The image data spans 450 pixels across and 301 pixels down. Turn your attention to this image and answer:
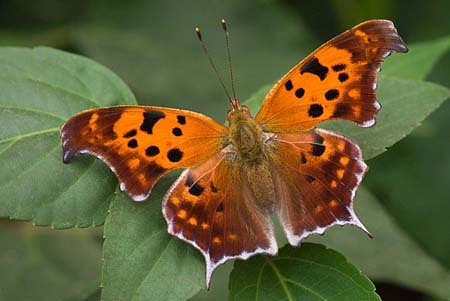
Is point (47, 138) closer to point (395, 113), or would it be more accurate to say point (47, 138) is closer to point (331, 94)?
point (331, 94)

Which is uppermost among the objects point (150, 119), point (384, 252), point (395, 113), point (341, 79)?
point (341, 79)

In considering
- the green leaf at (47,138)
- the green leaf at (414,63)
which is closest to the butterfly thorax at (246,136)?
the green leaf at (47,138)

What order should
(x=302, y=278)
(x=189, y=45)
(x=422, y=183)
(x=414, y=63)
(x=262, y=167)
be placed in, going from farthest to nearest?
1. (x=189, y=45)
2. (x=422, y=183)
3. (x=414, y=63)
4. (x=262, y=167)
5. (x=302, y=278)

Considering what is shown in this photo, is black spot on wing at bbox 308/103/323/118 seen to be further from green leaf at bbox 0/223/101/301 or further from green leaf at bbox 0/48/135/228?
green leaf at bbox 0/223/101/301

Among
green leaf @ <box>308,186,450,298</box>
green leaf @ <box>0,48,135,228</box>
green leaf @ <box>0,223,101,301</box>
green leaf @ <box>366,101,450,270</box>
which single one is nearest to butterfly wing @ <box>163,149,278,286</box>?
green leaf @ <box>0,48,135,228</box>

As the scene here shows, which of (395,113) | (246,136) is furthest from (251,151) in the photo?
(395,113)

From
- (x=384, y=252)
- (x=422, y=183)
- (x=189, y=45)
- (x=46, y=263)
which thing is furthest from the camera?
(x=189, y=45)

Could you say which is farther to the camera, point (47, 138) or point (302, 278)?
point (47, 138)
